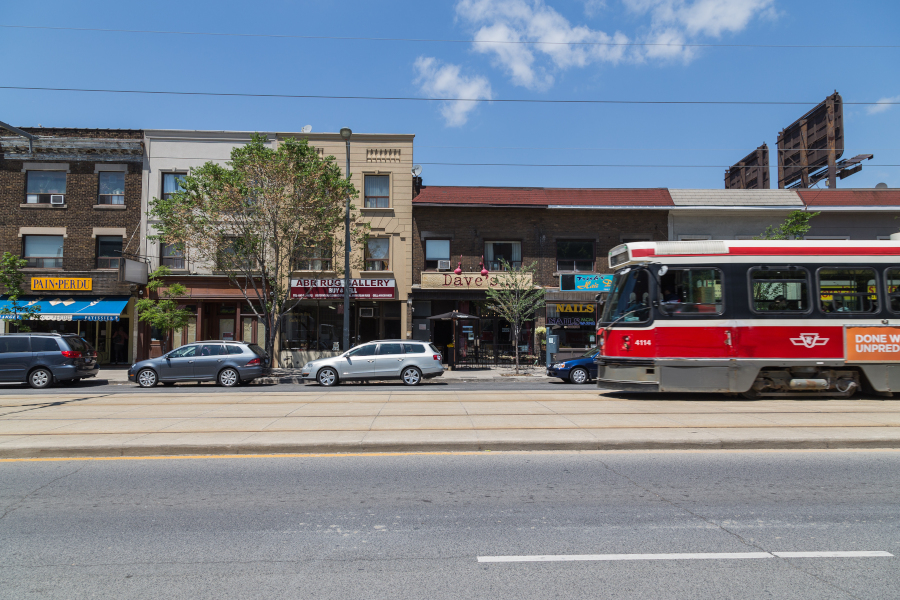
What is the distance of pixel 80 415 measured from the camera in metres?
9.68

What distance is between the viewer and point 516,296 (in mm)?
22734

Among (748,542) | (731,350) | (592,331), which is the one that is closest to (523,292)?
(592,331)

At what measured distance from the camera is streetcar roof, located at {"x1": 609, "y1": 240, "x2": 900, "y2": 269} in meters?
11.3

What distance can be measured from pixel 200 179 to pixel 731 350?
62.7ft

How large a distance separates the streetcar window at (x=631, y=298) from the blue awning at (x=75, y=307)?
2164 cm

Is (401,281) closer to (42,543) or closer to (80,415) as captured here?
(80,415)

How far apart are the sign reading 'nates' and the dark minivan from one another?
9.64 m

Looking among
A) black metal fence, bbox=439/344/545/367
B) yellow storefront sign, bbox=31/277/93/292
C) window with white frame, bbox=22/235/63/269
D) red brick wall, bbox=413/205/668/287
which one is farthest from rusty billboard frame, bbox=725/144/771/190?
window with white frame, bbox=22/235/63/269

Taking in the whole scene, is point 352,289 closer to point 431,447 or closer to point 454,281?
point 454,281

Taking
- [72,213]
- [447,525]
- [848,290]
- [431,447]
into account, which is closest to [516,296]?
[848,290]

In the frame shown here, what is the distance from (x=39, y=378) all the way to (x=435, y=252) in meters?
16.3

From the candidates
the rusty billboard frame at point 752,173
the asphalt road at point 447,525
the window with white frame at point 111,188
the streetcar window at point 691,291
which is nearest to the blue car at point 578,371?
the streetcar window at point 691,291

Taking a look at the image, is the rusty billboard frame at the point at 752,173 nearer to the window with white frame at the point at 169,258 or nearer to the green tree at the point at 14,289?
the window with white frame at the point at 169,258

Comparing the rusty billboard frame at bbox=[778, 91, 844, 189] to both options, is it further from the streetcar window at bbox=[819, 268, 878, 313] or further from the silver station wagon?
the silver station wagon
